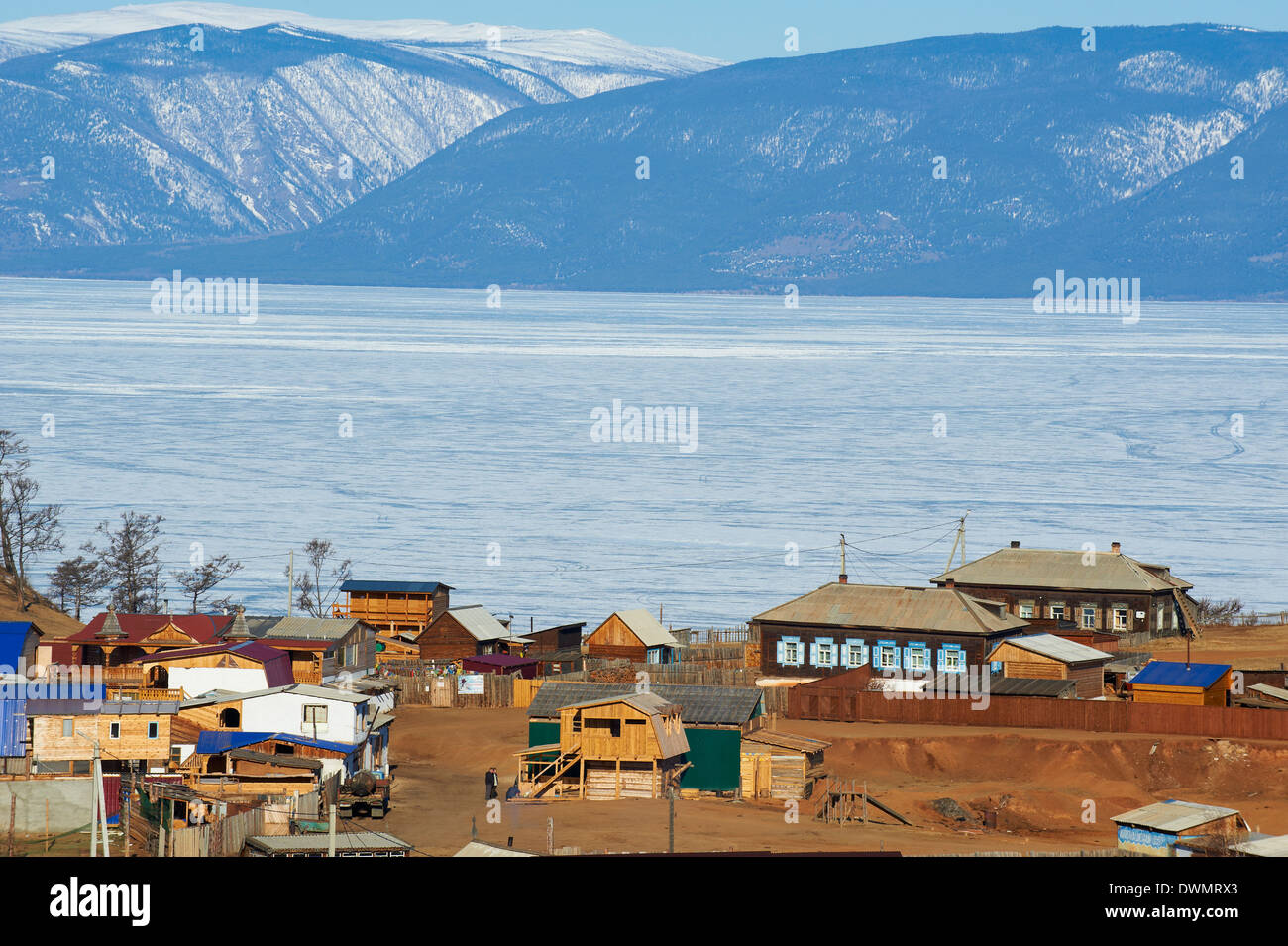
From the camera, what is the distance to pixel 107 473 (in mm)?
129875

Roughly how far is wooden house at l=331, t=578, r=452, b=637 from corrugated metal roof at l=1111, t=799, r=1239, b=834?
38.7 meters

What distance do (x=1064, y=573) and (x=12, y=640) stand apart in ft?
127

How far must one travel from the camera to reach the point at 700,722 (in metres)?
44.7

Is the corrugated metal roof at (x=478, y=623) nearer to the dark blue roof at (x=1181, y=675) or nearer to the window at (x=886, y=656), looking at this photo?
the window at (x=886, y=656)

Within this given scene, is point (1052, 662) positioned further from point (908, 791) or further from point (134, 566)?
point (134, 566)

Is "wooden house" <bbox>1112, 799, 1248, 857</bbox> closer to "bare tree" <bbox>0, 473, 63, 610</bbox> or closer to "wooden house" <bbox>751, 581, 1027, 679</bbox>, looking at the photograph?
"wooden house" <bbox>751, 581, 1027, 679</bbox>

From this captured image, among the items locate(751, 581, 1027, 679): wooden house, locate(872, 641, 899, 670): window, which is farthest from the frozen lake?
locate(872, 641, 899, 670): window

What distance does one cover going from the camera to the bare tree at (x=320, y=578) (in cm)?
8662

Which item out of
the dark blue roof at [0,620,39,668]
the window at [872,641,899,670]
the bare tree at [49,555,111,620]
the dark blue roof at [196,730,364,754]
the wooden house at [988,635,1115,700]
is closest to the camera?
the dark blue roof at [196,730,364,754]

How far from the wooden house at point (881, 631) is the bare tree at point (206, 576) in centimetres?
3152

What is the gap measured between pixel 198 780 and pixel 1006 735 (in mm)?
21815

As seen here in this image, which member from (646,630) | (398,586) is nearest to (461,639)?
(398,586)

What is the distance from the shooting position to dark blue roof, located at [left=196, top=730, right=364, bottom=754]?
4303cm
